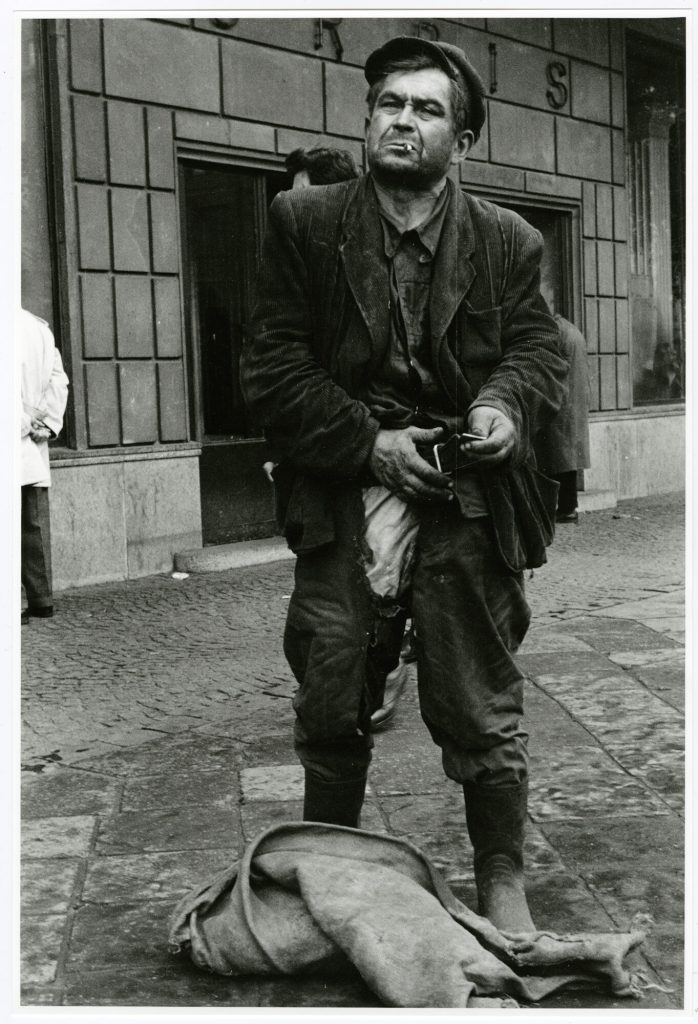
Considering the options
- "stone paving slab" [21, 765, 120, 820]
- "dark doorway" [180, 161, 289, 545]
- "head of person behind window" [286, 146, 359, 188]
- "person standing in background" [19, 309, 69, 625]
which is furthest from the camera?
"dark doorway" [180, 161, 289, 545]

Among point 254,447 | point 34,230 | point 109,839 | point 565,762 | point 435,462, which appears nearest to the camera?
point 435,462

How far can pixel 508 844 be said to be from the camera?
2.89 m

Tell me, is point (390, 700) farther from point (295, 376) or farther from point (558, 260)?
point (558, 260)

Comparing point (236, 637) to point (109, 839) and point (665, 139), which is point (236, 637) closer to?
point (109, 839)

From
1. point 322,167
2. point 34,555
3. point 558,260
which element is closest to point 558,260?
point 558,260

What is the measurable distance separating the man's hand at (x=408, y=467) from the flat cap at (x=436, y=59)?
753 mm

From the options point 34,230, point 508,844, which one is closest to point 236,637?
point 34,230

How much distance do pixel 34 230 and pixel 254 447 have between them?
2.46 metres

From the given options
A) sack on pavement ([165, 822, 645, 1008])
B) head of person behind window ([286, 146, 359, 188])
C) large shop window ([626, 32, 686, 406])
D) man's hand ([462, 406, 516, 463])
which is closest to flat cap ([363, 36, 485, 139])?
man's hand ([462, 406, 516, 463])

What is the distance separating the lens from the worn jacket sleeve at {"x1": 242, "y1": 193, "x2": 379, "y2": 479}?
9.19 feet

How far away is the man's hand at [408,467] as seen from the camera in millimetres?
2740

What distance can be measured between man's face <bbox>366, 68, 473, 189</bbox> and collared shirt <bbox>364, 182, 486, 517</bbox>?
0.11m

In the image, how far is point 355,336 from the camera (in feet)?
9.36

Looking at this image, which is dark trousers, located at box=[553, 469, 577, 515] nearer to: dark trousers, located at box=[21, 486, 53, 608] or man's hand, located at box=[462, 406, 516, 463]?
dark trousers, located at box=[21, 486, 53, 608]
